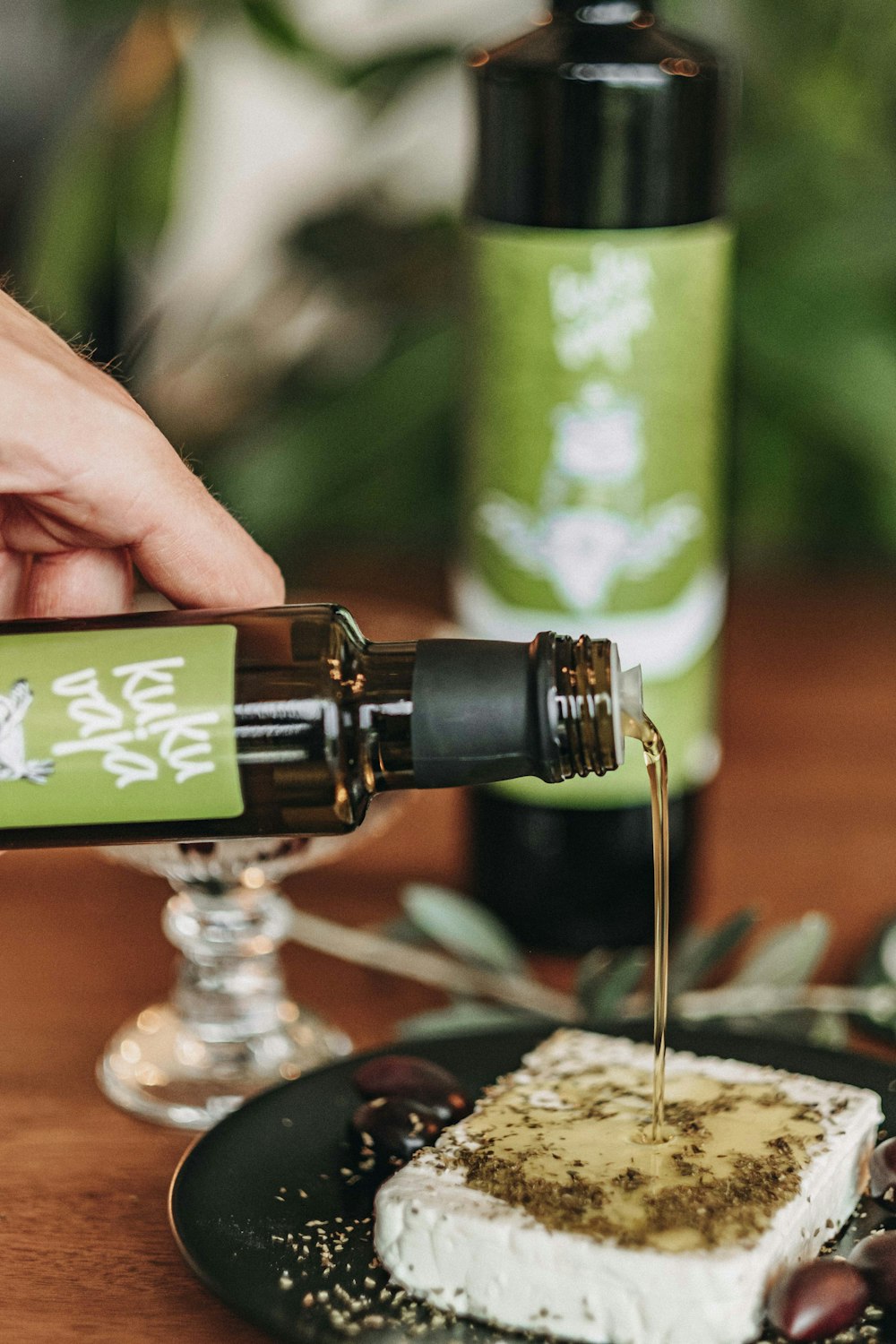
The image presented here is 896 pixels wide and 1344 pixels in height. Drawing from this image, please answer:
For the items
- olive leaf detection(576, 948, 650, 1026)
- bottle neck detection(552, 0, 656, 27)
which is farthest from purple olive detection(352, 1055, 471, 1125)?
bottle neck detection(552, 0, 656, 27)

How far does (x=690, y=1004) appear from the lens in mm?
850

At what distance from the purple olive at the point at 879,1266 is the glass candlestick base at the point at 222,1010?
0.31m

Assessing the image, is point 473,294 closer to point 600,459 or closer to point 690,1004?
point 600,459

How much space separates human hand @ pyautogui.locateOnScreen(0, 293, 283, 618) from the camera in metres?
0.60

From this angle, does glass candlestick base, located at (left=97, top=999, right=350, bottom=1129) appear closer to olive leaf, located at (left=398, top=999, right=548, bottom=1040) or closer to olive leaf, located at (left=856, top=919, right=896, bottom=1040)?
olive leaf, located at (left=398, top=999, right=548, bottom=1040)

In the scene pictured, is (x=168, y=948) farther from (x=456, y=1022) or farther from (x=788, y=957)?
(x=788, y=957)

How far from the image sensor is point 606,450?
0.84 metres

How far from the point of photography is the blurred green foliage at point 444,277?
4.53 ft

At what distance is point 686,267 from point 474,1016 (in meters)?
0.39

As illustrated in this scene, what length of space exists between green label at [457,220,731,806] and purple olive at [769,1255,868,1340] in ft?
1.17

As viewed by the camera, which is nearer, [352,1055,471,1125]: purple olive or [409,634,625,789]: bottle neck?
[409,634,625,789]: bottle neck

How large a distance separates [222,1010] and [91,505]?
31 centimetres

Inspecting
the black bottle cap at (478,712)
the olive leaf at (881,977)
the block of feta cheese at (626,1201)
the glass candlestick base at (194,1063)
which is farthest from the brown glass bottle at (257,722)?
the olive leaf at (881,977)

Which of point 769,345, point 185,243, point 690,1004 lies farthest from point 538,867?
point 185,243
